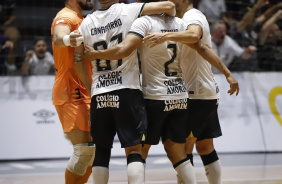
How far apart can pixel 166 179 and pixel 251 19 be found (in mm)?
5336

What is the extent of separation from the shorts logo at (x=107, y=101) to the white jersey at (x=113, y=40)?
0.18 ft

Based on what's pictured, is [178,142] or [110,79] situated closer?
[110,79]

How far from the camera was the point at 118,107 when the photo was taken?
14.2 feet

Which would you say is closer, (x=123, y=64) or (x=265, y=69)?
(x=123, y=64)

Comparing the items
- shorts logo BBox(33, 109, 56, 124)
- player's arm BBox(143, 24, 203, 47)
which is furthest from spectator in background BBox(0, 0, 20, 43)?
player's arm BBox(143, 24, 203, 47)

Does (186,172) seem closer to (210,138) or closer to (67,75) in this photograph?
(210,138)

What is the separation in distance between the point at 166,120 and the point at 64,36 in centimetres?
124

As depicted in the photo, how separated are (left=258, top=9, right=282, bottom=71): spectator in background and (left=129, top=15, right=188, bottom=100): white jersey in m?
5.94

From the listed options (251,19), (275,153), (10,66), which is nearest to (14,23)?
(10,66)

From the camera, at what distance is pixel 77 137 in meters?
4.96

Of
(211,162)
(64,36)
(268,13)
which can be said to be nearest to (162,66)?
(64,36)

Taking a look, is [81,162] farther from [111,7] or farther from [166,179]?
[166,179]

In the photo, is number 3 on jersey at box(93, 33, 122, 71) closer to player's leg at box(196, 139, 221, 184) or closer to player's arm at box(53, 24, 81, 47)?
player's arm at box(53, 24, 81, 47)

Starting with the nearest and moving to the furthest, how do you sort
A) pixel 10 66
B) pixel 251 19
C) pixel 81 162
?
pixel 81 162
pixel 10 66
pixel 251 19
